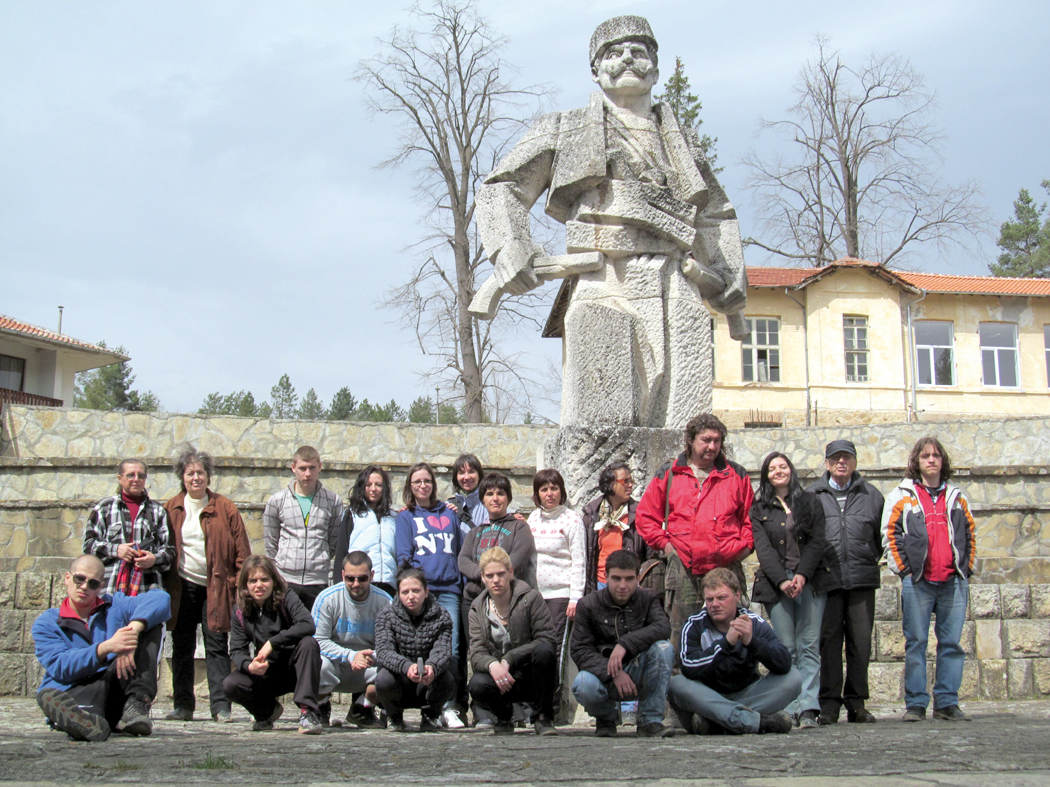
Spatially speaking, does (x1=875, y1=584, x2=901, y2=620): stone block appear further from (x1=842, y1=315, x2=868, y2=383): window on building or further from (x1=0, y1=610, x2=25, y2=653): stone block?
(x1=842, y1=315, x2=868, y2=383): window on building

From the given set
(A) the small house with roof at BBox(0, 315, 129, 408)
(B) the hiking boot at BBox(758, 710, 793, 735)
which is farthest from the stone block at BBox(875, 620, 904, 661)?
(A) the small house with roof at BBox(0, 315, 129, 408)

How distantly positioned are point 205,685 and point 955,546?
4886mm

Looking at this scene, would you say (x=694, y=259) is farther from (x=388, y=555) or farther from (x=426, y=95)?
(x=426, y=95)

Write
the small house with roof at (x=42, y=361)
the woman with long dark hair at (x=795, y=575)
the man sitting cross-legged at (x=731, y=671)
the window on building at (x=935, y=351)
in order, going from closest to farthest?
the man sitting cross-legged at (x=731, y=671) < the woman with long dark hair at (x=795, y=575) < the window on building at (x=935, y=351) < the small house with roof at (x=42, y=361)

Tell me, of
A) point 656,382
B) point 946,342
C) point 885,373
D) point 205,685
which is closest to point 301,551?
point 205,685

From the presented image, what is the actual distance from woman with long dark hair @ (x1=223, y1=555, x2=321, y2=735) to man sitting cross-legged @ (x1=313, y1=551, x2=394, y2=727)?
0.15 metres

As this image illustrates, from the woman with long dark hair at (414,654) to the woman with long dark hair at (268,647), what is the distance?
0.37 m

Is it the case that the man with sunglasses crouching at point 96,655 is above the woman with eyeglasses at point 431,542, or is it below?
below

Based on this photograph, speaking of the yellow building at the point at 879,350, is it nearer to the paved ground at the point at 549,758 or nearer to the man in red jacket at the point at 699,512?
the man in red jacket at the point at 699,512

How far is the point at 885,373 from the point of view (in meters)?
27.2

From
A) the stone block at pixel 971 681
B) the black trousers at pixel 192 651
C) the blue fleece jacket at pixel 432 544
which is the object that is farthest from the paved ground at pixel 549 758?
the stone block at pixel 971 681

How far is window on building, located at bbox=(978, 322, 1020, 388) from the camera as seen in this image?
28.1 m

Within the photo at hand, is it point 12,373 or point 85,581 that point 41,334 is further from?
point 85,581

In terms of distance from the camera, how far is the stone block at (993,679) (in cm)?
694
